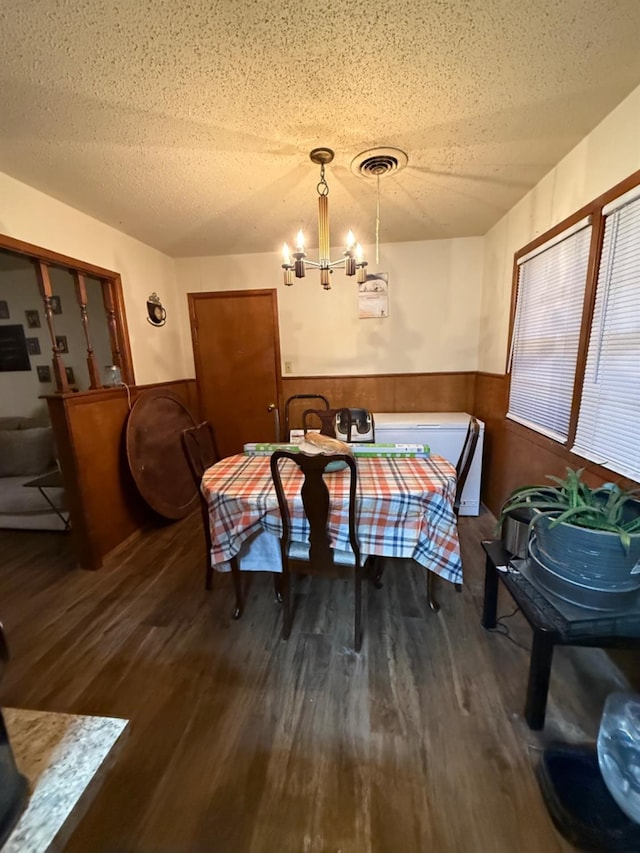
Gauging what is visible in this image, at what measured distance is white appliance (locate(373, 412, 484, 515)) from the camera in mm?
2936

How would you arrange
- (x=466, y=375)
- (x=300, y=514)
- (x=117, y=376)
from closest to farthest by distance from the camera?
(x=300, y=514) → (x=117, y=376) → (x=466, y=375)

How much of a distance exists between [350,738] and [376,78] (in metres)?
2.43

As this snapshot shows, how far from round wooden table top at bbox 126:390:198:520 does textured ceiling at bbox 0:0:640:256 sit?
4.84 feet

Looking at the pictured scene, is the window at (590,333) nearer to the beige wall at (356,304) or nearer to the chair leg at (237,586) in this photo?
the beige wall at (356,304)

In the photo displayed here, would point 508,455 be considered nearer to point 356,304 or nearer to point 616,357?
point 616,357

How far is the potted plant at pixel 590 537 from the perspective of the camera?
1099 mm

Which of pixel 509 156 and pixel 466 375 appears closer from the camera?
pixel 509 156

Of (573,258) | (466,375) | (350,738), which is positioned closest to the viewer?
(350,738)

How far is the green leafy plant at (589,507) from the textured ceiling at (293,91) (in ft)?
4.93

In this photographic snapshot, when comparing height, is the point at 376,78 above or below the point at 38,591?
above

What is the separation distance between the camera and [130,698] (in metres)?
1.43

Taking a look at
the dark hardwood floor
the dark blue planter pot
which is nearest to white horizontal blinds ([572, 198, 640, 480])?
the dark blue planter pot

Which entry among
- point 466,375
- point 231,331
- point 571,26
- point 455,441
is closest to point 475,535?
point 455,441

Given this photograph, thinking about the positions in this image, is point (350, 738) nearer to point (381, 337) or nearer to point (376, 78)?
point (376, 78)
